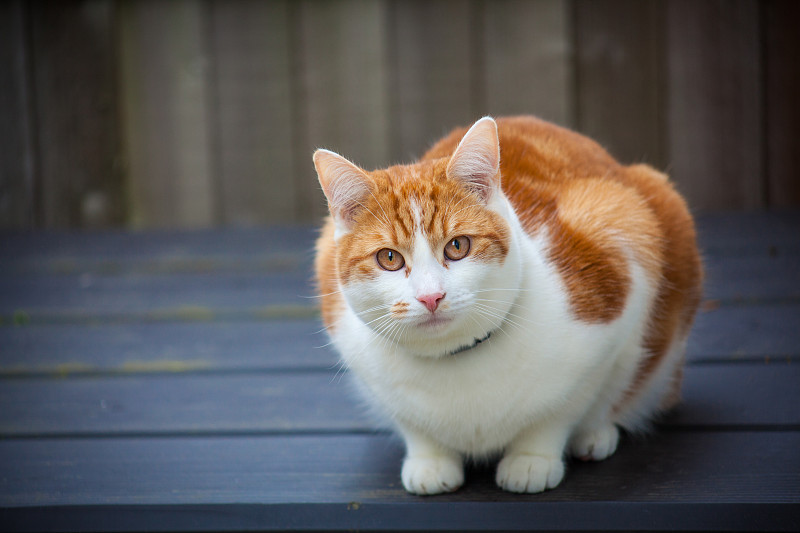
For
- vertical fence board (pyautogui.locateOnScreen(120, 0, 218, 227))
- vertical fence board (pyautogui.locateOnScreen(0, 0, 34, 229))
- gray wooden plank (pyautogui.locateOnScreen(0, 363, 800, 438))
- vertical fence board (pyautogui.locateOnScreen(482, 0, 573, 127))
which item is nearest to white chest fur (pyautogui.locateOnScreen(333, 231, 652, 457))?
gray wooden plank (pyautogui.locateOnScreen(0, 363, 800, 438))

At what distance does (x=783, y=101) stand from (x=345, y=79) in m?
1.46

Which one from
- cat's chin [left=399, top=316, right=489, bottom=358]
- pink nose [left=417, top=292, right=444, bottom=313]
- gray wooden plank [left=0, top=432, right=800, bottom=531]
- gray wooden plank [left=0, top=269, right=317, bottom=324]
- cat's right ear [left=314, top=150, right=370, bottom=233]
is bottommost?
gray wooden plank [left=0, top=432, right=800, bottom=531]

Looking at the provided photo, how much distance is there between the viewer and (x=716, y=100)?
2461mm

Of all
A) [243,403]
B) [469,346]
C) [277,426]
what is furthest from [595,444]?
[243,403]

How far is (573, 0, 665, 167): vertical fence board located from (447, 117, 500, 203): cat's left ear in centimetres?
166

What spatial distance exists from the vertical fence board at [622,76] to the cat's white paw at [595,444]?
1.64 m

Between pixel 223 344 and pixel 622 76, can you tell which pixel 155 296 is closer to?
pixel 223 344

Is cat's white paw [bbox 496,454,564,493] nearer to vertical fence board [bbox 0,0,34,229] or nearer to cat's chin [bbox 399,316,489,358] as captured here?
cat's chin [bbox 399,316,489,358]

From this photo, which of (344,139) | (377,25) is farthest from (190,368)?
(377,25)

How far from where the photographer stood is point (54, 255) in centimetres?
240

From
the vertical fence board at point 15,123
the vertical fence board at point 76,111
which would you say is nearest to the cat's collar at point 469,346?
the vertical fence board at point 76,111

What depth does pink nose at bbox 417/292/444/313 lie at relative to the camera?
0.88m

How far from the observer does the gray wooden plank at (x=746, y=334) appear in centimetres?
142

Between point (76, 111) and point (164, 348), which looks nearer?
point (164, 348)
